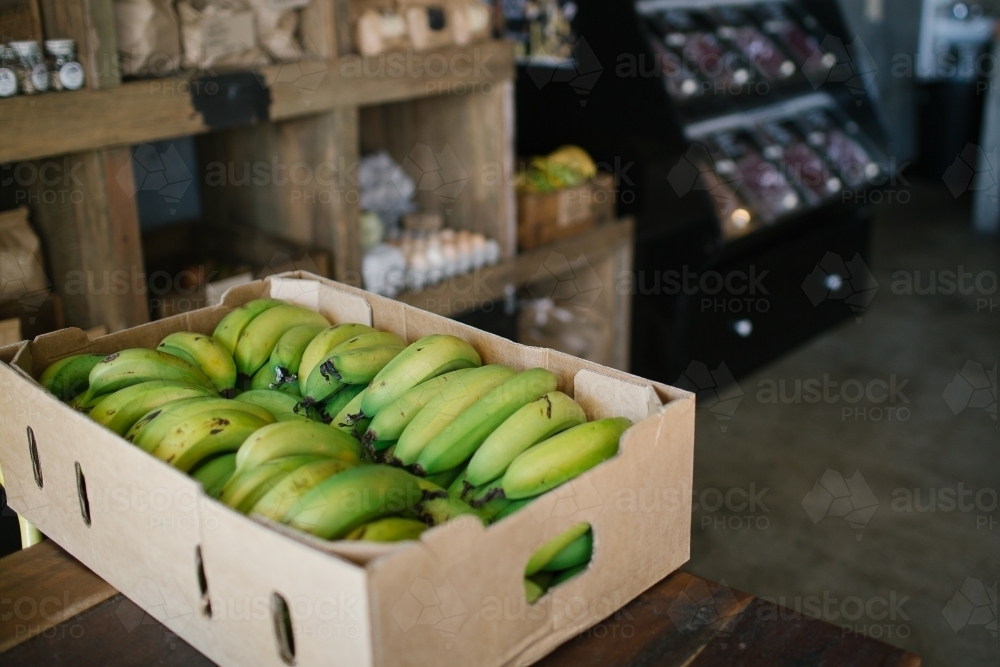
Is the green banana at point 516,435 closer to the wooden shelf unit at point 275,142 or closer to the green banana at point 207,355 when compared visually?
the green banana at point 207,355

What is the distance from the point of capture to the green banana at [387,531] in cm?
103

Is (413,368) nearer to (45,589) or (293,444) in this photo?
(293,444)

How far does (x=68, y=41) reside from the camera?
2.11 metres

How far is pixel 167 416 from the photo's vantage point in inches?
47.6

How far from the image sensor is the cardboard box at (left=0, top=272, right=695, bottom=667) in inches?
36.4

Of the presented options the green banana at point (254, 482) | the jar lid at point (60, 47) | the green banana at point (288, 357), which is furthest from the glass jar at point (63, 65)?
the green banana at point (254, 482)

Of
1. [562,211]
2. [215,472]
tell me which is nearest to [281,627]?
[215,472]

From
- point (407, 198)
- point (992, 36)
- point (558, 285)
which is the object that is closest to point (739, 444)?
point (558, 285)

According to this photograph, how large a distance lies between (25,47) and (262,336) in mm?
1000

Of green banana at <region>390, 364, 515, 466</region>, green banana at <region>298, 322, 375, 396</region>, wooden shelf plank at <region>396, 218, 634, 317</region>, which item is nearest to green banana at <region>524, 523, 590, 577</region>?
green banana at <region>390, 364, 515, 466</region>

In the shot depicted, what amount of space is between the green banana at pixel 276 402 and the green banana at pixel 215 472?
155 mm

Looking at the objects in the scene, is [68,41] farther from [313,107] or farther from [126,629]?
[126,629]

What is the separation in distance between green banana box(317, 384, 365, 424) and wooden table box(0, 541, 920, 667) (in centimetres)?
36

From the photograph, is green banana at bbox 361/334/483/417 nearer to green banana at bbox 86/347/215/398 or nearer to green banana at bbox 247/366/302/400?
green banana at bbox 247/366/302/400
